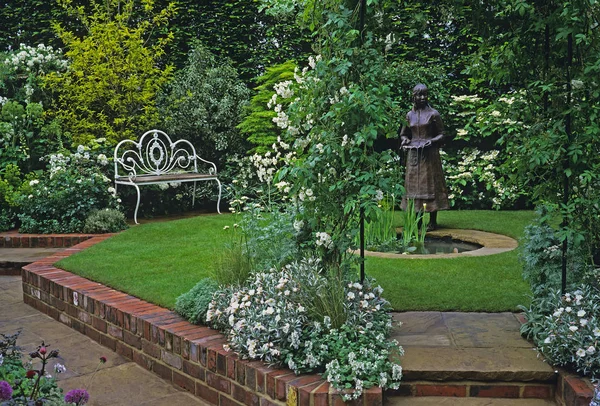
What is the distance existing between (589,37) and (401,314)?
2.06 m

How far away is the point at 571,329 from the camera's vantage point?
3.21m

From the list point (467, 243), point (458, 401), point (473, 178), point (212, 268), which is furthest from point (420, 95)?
point (458, 401)

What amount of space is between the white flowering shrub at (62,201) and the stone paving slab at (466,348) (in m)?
5.10

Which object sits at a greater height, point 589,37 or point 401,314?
point 589,37

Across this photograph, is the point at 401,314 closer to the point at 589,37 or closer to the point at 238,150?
the point at 589,37

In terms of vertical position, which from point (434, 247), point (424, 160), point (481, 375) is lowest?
point (481, 375)

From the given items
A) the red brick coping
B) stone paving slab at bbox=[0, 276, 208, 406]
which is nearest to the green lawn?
stone paving slab at bbox=[0, 276, 208, 406]

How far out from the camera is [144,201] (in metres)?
9.63

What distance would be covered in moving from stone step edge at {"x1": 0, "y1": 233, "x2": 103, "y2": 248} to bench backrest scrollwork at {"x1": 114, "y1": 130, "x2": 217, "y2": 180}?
61.4 inches

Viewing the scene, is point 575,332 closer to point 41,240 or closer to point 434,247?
point 434,247

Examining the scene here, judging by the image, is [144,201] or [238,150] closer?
[144,201]

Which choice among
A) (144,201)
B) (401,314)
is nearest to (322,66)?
(401,314)

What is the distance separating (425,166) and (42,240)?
15.2 ft

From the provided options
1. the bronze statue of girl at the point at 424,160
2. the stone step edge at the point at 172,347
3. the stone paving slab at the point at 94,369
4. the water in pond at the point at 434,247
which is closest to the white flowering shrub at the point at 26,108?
the stone step edge at the point at 172,347
